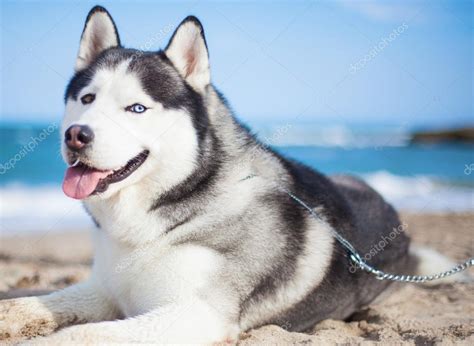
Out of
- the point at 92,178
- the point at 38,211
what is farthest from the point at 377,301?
the point at 38,211

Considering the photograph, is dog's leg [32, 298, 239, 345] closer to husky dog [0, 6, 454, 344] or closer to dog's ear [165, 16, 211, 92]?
husky dog [0, 6, 454, 344]

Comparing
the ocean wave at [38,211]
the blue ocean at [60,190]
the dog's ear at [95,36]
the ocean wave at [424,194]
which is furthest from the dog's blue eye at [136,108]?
the ocean wave at [424,194]

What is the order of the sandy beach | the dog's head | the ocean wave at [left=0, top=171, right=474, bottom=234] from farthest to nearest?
the ocean wave at [left=0, top=171, right=474, bottom=234] < the sandy beach < the dog's head

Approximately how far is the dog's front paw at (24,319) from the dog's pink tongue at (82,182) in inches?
40.1

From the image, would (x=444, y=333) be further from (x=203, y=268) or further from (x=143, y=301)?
(x=143, y=301)

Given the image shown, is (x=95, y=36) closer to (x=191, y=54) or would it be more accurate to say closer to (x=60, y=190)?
(x=191, y=54)

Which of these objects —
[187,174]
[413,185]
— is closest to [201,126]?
[187,174]

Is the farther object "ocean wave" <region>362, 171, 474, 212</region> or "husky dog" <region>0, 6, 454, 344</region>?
"ocean wave" <region>362, 171, 474, 212</region>

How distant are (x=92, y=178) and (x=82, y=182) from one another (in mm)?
74

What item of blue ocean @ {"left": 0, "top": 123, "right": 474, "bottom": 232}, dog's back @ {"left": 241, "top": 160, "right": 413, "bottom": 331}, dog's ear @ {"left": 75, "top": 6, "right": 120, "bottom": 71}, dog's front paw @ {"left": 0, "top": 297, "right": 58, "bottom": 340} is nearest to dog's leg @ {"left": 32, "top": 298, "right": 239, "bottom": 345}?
dog's front paw @ {"left": 0, "top": 297, "right": 58, "bottom": 340}

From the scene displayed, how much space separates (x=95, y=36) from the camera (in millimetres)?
4301

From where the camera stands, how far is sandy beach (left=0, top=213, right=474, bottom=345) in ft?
12.7

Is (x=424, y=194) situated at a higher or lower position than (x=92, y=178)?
lower

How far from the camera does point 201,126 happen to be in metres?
3.91
